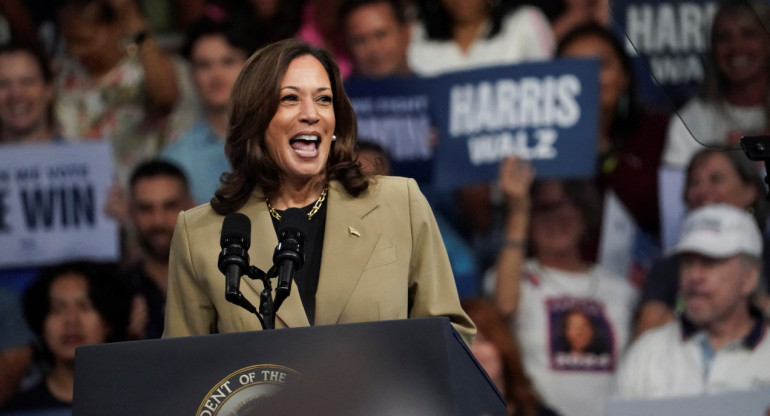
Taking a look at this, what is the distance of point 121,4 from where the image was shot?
626 cm

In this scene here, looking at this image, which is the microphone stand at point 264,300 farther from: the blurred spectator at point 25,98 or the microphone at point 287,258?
the blurred spectator at point 25,98

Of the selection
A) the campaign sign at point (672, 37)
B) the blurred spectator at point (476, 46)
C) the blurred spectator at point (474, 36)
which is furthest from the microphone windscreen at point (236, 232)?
the blurred spectator at point (474, 36)

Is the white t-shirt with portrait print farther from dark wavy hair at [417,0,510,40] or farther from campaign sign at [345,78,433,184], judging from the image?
dark wavy hair at [417,0,510,40]

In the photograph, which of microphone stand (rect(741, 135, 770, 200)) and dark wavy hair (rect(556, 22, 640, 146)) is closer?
microphone stand (rect(741, 135, 770, 200))

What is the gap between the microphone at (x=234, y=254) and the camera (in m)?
2.12

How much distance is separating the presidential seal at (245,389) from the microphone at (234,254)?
0.22 metres

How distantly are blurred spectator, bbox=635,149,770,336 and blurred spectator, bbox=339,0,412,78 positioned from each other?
1.51 metres

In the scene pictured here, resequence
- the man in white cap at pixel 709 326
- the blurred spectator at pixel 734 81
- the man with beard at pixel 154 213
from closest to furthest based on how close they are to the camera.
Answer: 1. the blurred spectator at pixel 734 81
2. the man in white cap at pixel 709 326
3. the man with beard at pixel 154 213

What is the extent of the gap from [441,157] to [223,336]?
12.6ft

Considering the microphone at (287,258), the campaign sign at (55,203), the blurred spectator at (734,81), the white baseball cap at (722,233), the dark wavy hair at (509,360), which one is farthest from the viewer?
the campaign sign at (55,203)

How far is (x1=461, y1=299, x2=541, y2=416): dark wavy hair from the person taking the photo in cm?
531

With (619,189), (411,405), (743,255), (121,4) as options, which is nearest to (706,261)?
(743,255)

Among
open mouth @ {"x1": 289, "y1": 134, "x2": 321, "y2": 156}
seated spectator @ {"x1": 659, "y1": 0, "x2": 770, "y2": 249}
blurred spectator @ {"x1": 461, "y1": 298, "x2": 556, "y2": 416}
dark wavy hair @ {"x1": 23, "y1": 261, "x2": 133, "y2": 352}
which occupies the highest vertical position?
seated spectator @ {"x1": 659, "y1": 0, "x2": 770, "y2": 249}

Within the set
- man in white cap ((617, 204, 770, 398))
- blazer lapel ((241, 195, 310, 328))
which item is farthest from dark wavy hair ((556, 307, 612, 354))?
blazer lapel ((241, 195, 310, 328))
